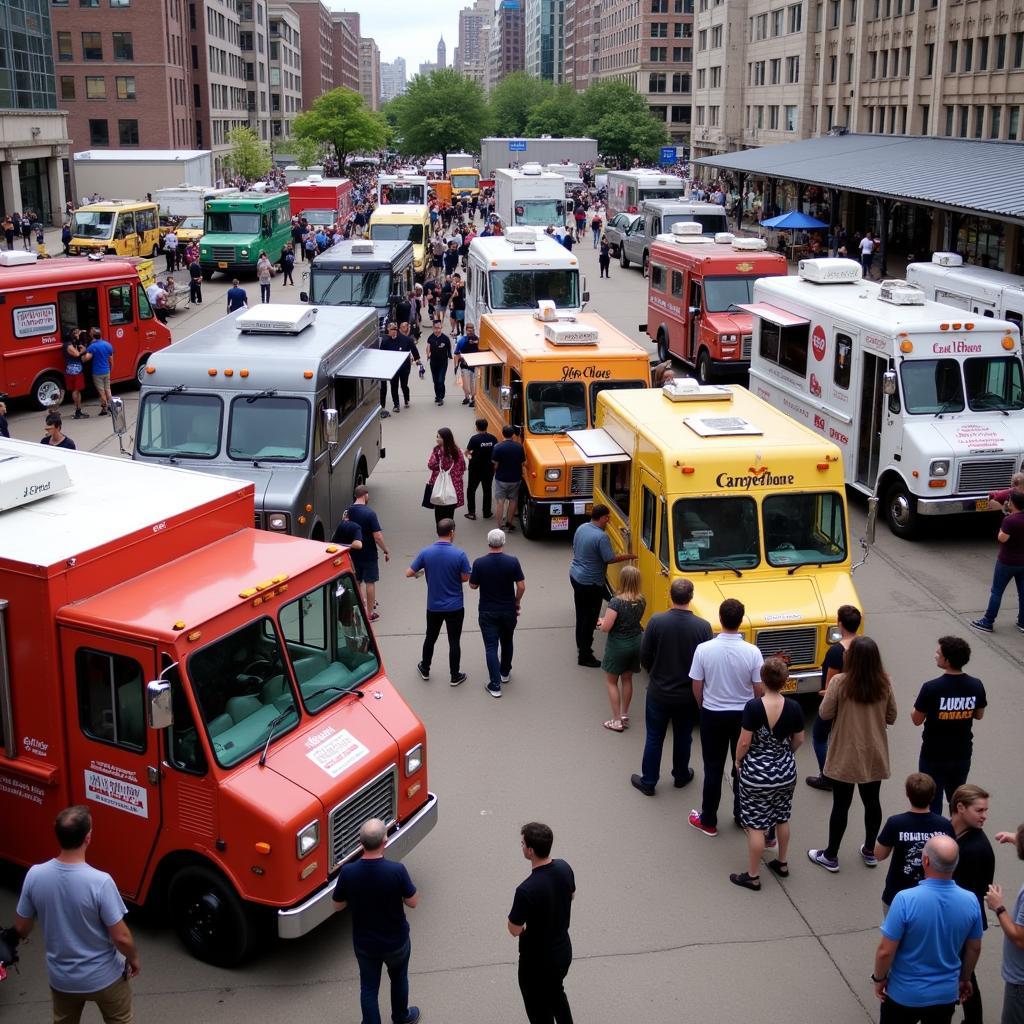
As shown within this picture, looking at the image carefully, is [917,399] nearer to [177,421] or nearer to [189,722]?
[177,421]

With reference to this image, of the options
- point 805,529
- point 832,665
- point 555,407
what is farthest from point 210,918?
point 555,407

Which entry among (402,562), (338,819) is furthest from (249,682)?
(402,562)

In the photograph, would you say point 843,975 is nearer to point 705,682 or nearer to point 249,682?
point 705,682

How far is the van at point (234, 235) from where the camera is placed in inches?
1594

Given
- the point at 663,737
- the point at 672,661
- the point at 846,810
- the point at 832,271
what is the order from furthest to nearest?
the point at 832,271 → the point at 663,737 → the point at 672,661 → the point at 846,810

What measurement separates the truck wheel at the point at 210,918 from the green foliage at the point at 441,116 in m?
94.3

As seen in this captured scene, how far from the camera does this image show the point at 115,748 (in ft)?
22.8

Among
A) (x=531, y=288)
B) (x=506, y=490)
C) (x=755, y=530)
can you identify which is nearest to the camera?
(x=755, y=530)

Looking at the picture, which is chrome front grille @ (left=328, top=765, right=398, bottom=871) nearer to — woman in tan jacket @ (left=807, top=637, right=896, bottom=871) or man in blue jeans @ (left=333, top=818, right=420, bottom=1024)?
man in blue jeans @ (left=333, top=818, right=420, bottom=1024)

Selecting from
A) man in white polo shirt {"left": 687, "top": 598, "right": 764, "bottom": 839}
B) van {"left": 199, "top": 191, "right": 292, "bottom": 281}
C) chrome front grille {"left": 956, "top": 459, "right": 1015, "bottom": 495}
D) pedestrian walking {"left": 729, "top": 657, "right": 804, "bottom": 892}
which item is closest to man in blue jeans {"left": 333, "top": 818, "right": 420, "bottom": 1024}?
pedestrian walking {"left": 729, "top": 657, "right": 804, "bottom": 892}

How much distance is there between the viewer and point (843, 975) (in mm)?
7180

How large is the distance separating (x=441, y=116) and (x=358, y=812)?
321 ft

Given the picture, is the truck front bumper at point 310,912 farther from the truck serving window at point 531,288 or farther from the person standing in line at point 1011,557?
the truck serving window at point 531,288

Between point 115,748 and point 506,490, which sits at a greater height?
point 115,748
